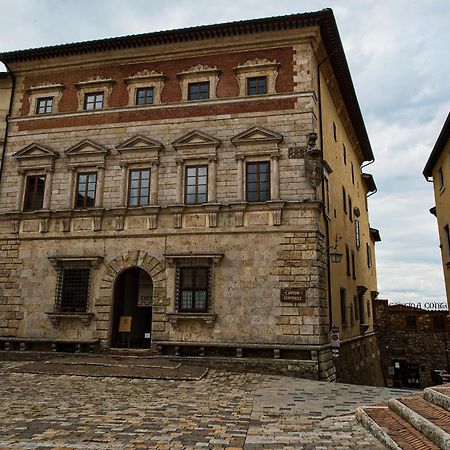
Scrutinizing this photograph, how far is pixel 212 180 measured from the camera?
1706 cm

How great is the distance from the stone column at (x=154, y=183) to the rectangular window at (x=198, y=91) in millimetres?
3159

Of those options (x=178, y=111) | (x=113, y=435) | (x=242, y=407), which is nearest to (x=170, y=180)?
(x=178, y=111)

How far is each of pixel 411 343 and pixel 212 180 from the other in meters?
28.0

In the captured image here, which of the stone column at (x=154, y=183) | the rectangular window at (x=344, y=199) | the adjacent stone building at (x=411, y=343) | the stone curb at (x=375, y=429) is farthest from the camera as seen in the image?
the adjacent stone building at (x=411, y=343)

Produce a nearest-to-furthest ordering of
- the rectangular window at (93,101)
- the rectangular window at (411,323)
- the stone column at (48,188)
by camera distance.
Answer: the stone column at (48,188) < the rectangular window at (93,101) < the rectangular window at (411,323)

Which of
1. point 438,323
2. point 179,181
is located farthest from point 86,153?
point 438,323

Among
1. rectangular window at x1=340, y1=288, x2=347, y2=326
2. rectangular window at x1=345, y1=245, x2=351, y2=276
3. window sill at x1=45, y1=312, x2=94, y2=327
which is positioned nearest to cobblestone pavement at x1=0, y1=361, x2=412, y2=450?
window sill at x1=45, y1=312, x2=94, y2=327

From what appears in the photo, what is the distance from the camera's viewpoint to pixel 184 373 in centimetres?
1386

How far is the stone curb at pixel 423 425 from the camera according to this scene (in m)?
5.37

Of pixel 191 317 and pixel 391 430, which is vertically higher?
pixel 191 317

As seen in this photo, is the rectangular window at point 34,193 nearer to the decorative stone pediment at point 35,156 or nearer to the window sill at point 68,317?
the decorative stone pediment at point 35,156

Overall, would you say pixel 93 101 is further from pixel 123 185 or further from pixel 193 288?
pixel 193 288

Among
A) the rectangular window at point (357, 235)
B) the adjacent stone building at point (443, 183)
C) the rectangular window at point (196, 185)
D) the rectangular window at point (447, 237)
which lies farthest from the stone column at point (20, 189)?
the rectangular window at point (447, 237)

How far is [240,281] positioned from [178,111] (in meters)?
7.34
